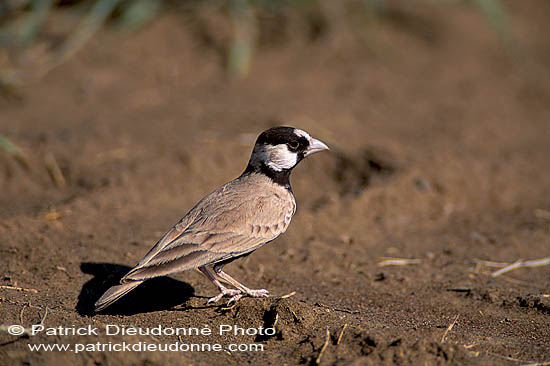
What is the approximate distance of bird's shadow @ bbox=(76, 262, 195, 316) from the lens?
4171 mm

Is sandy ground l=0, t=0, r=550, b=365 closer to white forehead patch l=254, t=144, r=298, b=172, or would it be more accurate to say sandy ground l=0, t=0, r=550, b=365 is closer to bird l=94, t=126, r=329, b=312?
bird l=94, t=126, r=329, b=312

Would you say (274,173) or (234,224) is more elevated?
(274,173)

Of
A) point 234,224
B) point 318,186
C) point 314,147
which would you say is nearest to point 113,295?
point 234,224

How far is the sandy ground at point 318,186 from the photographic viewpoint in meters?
3.81

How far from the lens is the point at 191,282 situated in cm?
476

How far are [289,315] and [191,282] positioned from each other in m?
1.20

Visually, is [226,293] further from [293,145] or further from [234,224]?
[293,145]

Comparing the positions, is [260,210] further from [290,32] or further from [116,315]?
[290,32]

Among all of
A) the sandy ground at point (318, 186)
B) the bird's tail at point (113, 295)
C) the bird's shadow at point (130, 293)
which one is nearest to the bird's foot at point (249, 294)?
the sandy ground at point (318, 186)

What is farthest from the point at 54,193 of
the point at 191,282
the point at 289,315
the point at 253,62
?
the point at 253,62

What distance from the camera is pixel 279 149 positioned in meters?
4.79

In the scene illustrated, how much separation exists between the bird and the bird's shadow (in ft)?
0.98

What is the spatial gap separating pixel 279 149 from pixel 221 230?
0.95 metres

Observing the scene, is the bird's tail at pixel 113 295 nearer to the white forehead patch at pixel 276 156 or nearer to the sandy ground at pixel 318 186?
the sandy ground at pixel 318 186
